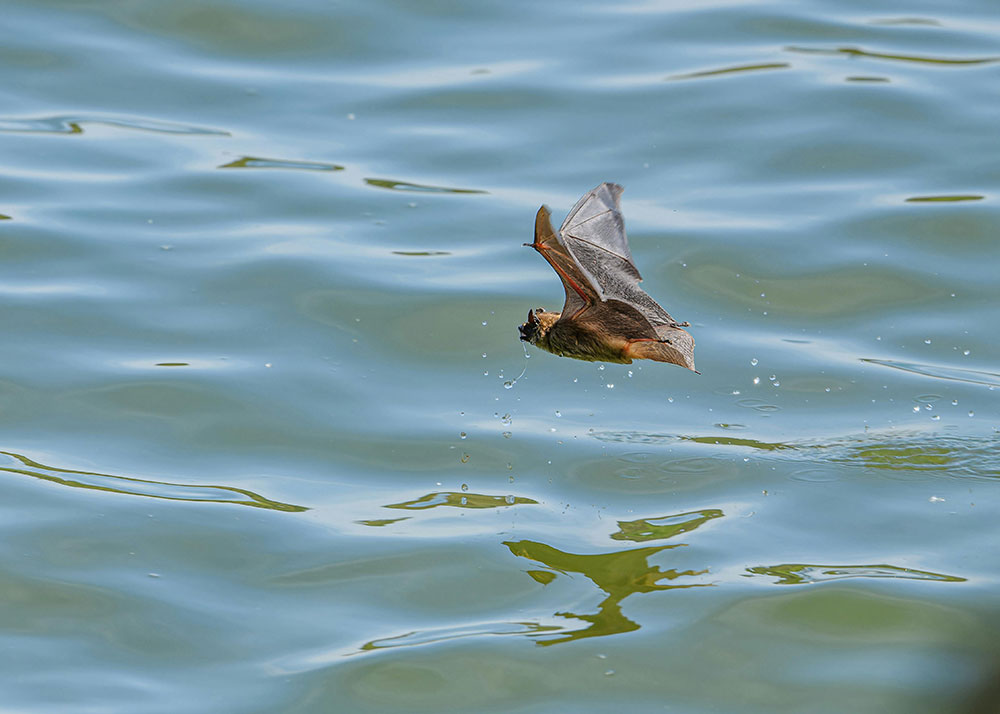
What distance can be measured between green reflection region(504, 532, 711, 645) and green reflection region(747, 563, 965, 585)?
0.84 ft

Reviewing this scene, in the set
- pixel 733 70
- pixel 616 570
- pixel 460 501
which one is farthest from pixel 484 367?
pixel 733 70

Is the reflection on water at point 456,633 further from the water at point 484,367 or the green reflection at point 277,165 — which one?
the green reflection at point 277,165

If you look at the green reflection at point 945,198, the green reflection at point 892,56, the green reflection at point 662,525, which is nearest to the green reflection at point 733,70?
the green reflection at point 892,56

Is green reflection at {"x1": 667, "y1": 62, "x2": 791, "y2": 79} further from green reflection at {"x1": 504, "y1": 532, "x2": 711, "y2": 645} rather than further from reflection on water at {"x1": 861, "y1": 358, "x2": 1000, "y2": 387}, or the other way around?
green reflection at {"x1": 504, "y1": 532, "x2": 711, "y2": 645}

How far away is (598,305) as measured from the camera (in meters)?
4.70

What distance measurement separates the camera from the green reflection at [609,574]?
15.7 ft

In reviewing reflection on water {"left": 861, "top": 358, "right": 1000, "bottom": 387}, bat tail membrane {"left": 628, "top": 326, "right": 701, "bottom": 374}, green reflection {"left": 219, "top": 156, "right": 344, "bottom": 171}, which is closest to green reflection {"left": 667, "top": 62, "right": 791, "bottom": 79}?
green reflection {"left": 219, "top": 156, "right": 344, "bottom": 171}

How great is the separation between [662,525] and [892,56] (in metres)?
5.90

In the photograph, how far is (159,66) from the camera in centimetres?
1020

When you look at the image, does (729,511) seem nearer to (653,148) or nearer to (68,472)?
(68,472)

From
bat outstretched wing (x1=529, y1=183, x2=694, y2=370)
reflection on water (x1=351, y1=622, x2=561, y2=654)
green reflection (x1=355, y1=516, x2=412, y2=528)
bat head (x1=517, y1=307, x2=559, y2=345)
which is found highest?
bat outstretched wing (x1=529, y1=183, x2=694, y2=370)

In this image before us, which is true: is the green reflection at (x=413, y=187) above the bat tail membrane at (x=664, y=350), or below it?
above

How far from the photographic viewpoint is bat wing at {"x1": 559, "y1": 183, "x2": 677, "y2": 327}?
4910 millimetres

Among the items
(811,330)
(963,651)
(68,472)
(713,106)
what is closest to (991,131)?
(713,106)
